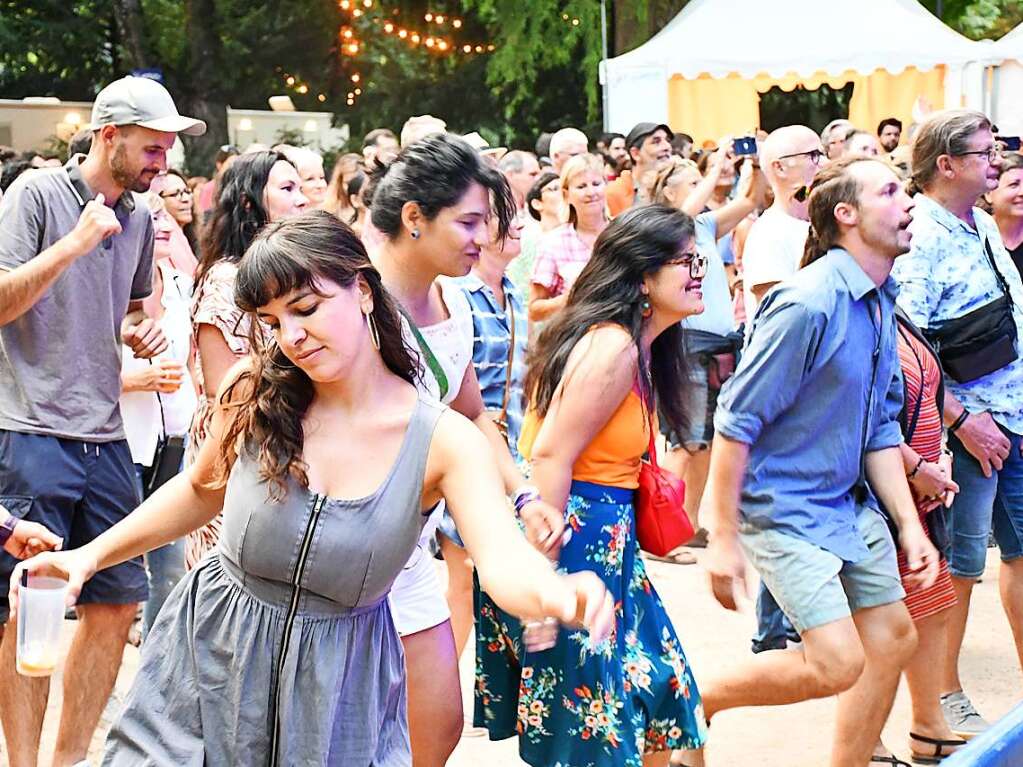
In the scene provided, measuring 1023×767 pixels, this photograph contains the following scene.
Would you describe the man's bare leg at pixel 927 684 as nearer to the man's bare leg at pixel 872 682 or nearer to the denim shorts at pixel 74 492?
the man's bare leg at pixel 872 682

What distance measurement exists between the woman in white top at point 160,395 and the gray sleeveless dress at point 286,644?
259 centimetres

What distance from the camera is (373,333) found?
3076 millimetres

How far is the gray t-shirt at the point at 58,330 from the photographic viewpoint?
484 centimetres

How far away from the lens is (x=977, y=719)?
5668mm

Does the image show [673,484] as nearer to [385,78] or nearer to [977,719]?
[977,719]

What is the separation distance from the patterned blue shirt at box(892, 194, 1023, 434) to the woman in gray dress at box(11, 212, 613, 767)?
307 cm

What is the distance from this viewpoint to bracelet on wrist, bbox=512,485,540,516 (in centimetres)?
349

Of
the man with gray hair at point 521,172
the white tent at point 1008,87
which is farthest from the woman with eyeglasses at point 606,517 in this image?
the white tent at point 1008,87

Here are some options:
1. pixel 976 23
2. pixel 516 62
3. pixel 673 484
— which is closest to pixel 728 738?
pixel 673 484

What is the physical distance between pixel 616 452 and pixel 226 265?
1.30 metres

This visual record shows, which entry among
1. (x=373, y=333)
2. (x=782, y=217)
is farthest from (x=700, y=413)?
(x=373, y=333)

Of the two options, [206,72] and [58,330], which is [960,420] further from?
[206,72]

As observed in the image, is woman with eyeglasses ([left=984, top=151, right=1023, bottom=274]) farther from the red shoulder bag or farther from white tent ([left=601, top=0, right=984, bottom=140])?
white tent ([left=601, top=0, right=984, bottom=140])

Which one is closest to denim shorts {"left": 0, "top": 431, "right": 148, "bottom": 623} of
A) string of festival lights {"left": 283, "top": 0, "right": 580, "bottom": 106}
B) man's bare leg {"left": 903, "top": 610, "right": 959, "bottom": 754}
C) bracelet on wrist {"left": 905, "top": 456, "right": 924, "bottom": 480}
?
bracelet on wrist {"left": 905, "top": 456, "right": 924, "bottom": 480}
